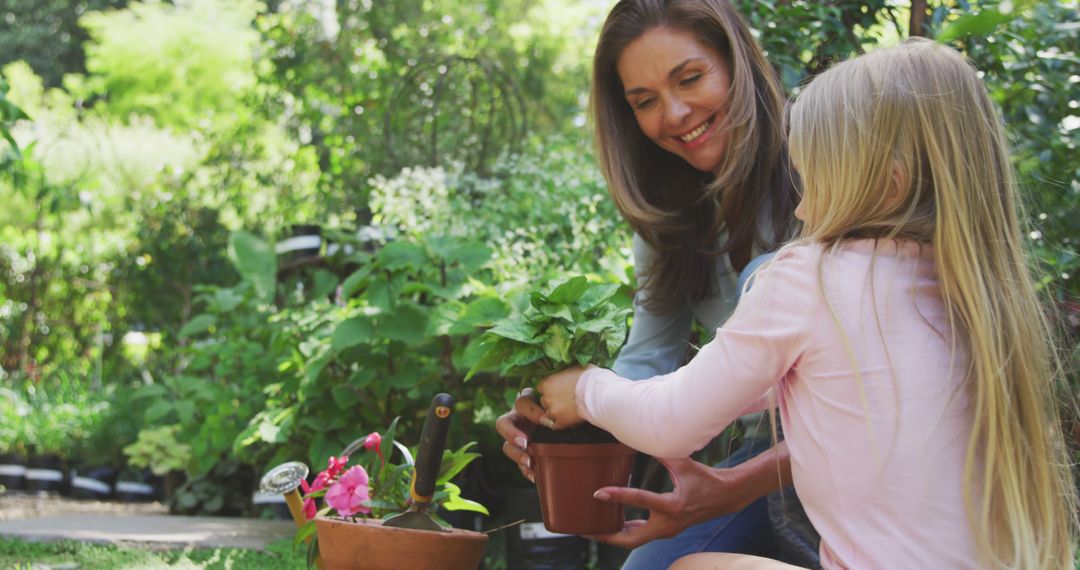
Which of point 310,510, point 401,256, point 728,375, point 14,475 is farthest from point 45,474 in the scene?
point 728,375

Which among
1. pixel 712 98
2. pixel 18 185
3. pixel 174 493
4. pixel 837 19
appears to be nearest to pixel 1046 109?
pixel 837 19

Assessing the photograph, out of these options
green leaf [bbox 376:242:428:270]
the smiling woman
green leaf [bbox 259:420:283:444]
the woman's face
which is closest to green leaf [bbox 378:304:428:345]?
green leaf [bbox 376:242:428:270]

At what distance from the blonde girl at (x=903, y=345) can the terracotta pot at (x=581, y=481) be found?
0.26 metres

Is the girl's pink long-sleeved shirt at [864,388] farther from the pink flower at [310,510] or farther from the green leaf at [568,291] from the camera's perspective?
the pink flower at [310,510]

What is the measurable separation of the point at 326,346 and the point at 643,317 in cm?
115

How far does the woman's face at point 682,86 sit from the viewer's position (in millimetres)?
2074

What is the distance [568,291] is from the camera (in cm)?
158

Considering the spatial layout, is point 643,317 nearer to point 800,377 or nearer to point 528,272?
point 528,272

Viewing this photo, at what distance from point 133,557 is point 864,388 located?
208 centimetres

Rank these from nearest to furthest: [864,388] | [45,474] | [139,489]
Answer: [864,388] < [139,489] < [45,474]

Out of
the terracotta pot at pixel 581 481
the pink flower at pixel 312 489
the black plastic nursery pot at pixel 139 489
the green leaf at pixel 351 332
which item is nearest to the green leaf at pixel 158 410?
the black plastic nursery pot at pixel 139 489

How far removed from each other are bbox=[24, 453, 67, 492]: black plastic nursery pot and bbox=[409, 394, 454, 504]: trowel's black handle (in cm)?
407

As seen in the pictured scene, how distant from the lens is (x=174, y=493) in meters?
4.06

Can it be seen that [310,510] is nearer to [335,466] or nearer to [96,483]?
[335,466]
